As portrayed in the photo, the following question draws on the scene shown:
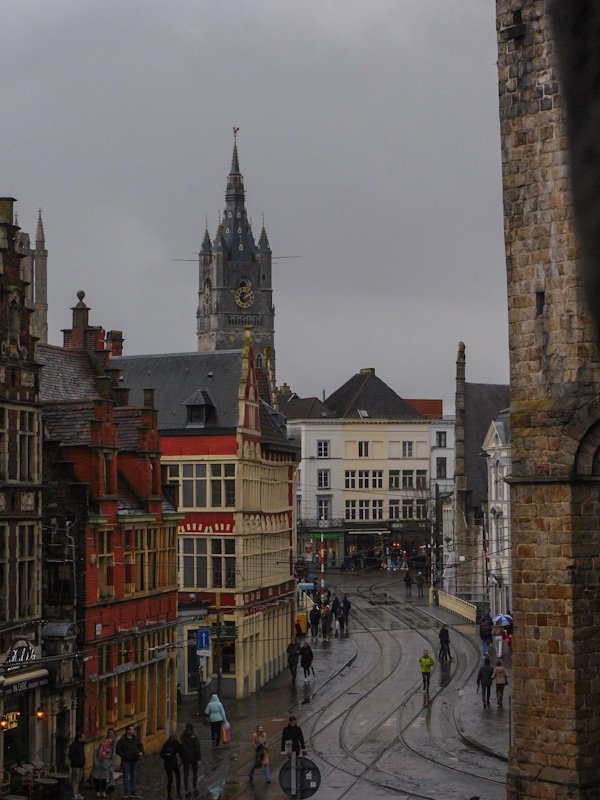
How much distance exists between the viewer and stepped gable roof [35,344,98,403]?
3638 cm

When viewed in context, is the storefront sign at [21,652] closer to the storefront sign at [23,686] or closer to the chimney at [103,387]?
the storefront sign at [23,686]

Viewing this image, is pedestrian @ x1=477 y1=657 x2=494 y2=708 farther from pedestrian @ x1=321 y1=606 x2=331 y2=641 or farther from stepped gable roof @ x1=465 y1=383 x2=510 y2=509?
stepped gable roof @ x1=465 y1=383 x2=510 y2=509

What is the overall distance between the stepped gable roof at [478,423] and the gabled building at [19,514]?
149 feet

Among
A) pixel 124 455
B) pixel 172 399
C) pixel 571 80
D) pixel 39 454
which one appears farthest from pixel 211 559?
pixel 571 80

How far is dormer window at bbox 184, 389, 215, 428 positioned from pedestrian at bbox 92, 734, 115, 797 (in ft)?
66.1

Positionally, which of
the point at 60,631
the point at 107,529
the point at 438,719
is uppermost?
the point at 107,529

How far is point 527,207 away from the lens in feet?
75.7

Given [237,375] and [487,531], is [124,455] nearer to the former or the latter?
[237,375]

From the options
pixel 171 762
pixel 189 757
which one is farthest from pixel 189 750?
pixel 171 762

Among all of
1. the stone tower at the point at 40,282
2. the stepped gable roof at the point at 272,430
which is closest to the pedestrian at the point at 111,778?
the stepped gable roof at the point at 272,430

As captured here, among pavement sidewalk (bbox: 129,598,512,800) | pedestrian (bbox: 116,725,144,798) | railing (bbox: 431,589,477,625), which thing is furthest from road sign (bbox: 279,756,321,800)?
railing (bbox: 431,589,477,625)

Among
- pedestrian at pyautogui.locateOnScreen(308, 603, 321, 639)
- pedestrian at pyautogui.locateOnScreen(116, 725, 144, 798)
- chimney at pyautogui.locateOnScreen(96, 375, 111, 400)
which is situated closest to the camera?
pedestrian at pyautogui.locateOnScreen(116, 725, 144, 798)

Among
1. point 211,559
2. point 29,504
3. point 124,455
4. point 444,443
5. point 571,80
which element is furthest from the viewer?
point 444,443

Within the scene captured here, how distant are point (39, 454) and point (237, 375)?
1956 cm
